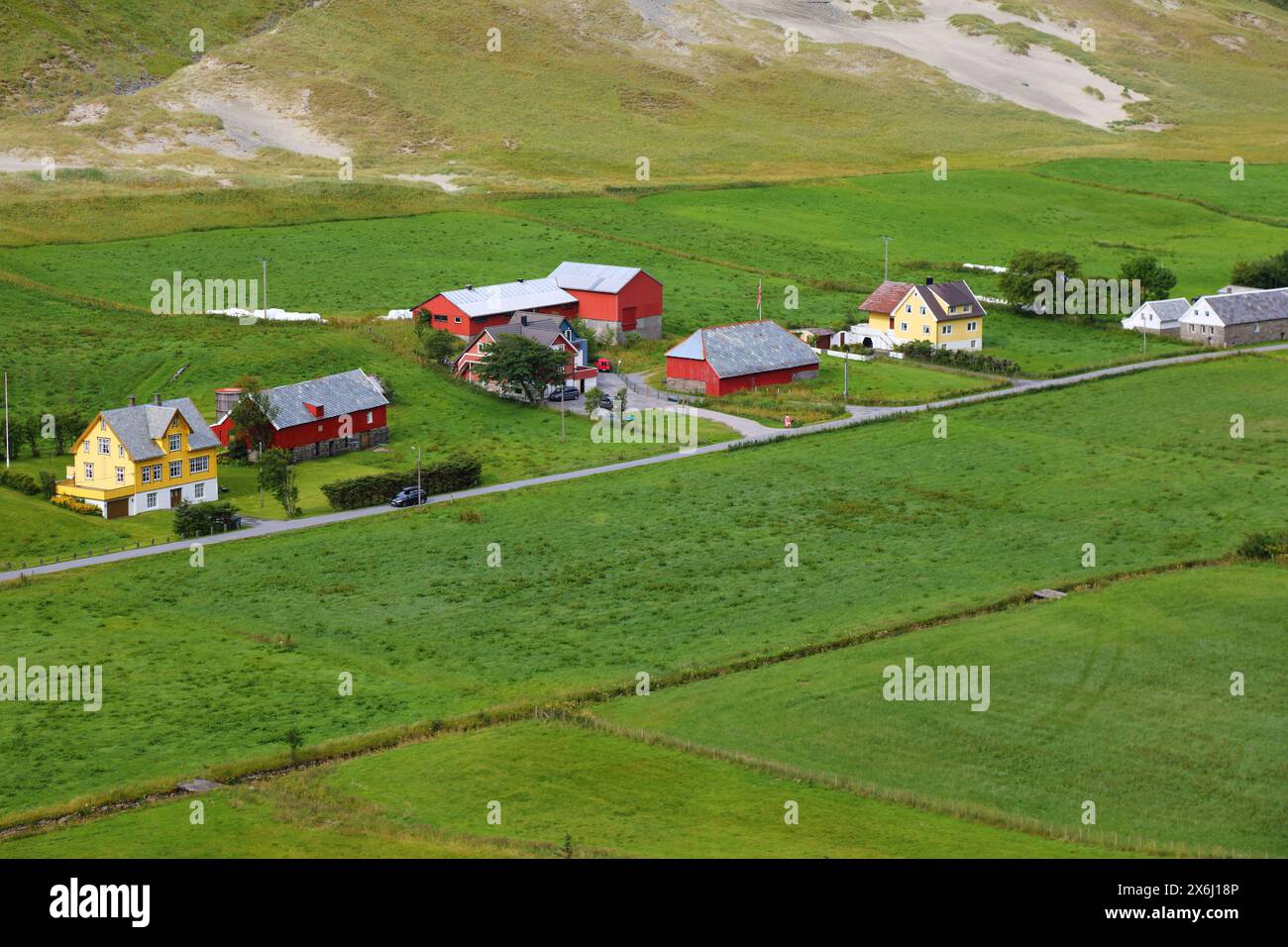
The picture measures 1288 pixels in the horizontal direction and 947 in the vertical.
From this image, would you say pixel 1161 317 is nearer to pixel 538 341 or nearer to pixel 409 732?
pixel 538 341

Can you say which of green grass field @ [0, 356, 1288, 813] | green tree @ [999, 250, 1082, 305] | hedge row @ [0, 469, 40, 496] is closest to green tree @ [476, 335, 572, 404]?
green grass field @ [0, 356, 1288, 813]

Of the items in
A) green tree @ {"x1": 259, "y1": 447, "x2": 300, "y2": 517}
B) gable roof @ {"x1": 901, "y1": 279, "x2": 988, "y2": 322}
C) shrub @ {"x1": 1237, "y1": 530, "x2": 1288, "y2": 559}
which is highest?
gable roof @ {"x1": 901, "y1": 279, "x2": 988, "y2": 322}

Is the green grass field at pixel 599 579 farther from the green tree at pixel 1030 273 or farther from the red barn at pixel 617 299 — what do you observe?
the green tree at pixel 1030 273

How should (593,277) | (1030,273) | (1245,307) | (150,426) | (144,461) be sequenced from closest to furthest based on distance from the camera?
(144,461) < (150,426) < (593,277) < (1245,307) < (1030,273)

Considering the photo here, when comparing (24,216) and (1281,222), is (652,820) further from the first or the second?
(1281,222)

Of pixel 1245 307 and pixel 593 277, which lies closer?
pixel 593 277

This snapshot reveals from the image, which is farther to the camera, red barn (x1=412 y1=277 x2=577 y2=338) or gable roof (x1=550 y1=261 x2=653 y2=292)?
gable roof (x1=550 y1=261 x2=653 y2=292)

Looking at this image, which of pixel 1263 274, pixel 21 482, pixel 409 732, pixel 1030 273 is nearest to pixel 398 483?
pixel 21 482

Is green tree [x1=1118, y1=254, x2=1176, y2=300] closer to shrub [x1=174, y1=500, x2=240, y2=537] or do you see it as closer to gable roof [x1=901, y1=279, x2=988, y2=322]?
gable roof [x1=901, y1=279, x2=988, y2=322]
